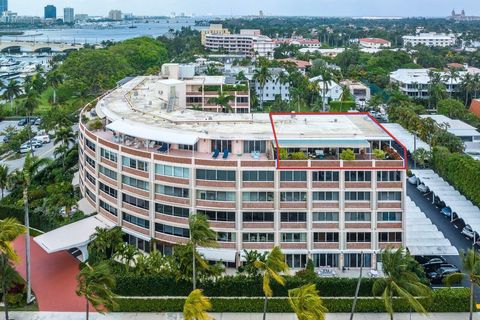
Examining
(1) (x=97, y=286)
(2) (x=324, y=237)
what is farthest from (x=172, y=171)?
(1) (x=97, y=286)

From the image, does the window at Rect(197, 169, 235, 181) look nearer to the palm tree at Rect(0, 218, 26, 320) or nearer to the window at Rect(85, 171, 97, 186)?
the window at Rect(85, 171, 97, 186)

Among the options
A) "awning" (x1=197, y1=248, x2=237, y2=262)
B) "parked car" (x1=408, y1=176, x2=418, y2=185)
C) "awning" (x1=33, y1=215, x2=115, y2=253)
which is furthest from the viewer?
"parked car" (x1=408, y1=176, x2=418, y2=185)

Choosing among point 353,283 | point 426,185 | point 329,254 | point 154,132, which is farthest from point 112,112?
point 426,185

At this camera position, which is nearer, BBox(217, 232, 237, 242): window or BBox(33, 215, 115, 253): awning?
BBox(217, 232, 237, 242): window

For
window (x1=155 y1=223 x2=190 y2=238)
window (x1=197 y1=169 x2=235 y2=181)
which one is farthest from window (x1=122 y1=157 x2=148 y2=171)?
window (x1=197 y1=169 x2=235 y2=181)

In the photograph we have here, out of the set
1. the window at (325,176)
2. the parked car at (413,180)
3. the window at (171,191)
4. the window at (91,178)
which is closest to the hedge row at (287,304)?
the window at (171,191)

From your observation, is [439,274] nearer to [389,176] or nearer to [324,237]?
[389,176]
